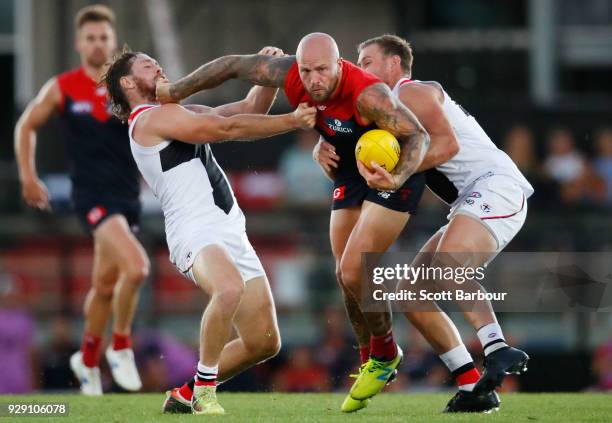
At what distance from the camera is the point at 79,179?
38.1 ft

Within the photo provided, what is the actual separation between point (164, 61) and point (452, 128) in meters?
11.8

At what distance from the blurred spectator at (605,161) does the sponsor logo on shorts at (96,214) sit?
22.0 feet

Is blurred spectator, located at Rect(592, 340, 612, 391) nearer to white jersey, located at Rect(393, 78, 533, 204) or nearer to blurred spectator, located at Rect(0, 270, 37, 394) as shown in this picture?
white jersey, located at Rect(393, 78, 533, 204)

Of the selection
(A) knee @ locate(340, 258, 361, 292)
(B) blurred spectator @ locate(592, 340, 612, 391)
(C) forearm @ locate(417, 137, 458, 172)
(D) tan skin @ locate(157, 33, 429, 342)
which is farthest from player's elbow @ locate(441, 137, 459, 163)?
(B) blurred spectator @ locate(592, 340, 612, 391)

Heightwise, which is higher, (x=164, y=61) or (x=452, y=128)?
(x=452, y=128)

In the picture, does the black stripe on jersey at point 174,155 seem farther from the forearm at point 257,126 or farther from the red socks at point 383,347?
the red socks at point 383,347

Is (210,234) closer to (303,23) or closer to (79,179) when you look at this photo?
(79,179)

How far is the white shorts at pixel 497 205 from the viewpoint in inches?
345

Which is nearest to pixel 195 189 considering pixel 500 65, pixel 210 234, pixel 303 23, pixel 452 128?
pixel 210 234

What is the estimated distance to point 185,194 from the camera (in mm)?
8688

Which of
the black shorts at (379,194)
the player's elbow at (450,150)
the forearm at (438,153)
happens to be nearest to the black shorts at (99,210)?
the black shorts at (379,194)

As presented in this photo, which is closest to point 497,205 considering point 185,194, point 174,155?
point 185,194

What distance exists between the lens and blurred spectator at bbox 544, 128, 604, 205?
15438 millimetres

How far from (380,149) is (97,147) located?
162 inches
